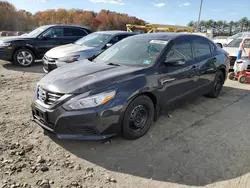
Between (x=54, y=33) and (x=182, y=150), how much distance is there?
8.00 meters

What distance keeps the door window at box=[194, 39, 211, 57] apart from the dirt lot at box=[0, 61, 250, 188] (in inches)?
51.8

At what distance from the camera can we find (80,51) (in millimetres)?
6711

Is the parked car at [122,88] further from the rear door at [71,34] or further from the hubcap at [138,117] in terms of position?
the rear door at [71,34]

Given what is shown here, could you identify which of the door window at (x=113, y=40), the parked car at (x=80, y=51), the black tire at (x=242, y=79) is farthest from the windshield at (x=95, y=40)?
the black tire at (x=242, y=79)

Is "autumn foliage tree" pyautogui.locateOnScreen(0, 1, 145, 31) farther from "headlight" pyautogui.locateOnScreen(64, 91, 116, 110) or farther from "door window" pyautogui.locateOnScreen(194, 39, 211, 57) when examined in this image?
"headlight" pyautogui.locateOnScreen(64, 91, 116, 110)

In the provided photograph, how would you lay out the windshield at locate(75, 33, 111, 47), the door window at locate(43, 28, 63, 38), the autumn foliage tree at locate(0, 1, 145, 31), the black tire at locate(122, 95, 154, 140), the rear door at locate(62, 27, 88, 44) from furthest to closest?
the autumn foliage tree at locate(0, 1, 145, 31) < the rear door at locate(62, 27, 88, 44) < the door window at locate(43, 28, 63, 38) < the windshield at locate(75, 33, 111, 47) < the black tire at locate(122, 95, 154, 140)

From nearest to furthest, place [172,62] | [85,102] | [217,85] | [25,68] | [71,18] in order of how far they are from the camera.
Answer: [85,102], [172,62], [217,85], [25,68], [71,18]

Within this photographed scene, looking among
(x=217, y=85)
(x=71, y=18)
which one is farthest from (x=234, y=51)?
(x=71, y=18)

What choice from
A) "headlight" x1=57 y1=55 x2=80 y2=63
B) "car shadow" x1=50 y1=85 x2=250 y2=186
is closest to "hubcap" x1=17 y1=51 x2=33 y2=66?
"headlight" x1=57 y1=55 x2=80 y2=63

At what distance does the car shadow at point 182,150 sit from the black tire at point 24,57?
6466 mm

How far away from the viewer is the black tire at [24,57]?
8414 millimetres

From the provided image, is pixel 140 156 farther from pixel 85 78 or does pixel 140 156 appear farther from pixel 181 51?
pixel 181 51

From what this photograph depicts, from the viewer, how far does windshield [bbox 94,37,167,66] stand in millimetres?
3625

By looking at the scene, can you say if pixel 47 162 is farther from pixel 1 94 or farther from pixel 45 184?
pixel 1 94
